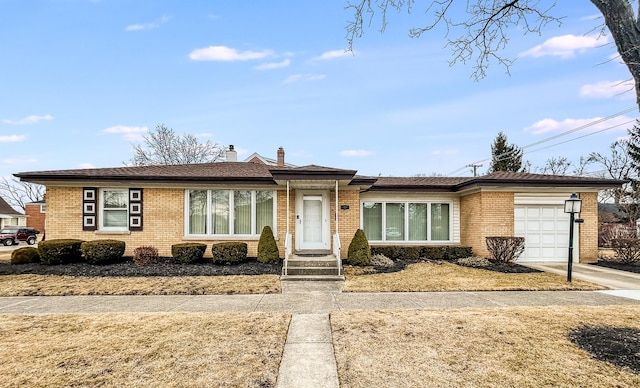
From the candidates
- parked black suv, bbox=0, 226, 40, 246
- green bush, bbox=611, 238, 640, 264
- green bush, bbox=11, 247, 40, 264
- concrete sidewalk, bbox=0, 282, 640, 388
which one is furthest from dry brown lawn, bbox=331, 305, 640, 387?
parked black suv, bbox=0, 226, 40, 246

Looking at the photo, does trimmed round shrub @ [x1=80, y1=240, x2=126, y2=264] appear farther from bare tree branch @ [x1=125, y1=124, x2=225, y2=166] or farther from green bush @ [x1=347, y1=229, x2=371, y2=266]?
bare tree branch @ [x1=125, y1=124, x2=225, y2=166]

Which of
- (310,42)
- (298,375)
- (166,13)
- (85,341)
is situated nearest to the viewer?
(298,375)

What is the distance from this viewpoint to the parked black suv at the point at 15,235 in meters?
25.4

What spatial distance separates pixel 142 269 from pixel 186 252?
1.40m

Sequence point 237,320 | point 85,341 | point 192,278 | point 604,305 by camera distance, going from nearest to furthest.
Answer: point 85,341, point 237,320, point 604,305, point 192,278

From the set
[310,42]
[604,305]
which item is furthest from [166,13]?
[604,305]

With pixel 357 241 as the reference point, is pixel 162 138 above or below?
above

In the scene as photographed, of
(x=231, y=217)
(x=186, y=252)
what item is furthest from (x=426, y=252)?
(x=186, y=252)

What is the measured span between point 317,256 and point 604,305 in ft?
24.3

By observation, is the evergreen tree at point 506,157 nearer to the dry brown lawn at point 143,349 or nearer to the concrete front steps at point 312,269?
the concrete front steps at point 312,269

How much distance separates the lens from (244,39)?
500 inches

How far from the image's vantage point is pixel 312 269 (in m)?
10.1

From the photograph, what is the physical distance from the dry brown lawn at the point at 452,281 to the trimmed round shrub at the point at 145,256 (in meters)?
6.34

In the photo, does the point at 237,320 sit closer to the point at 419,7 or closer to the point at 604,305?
the point at 419,7
